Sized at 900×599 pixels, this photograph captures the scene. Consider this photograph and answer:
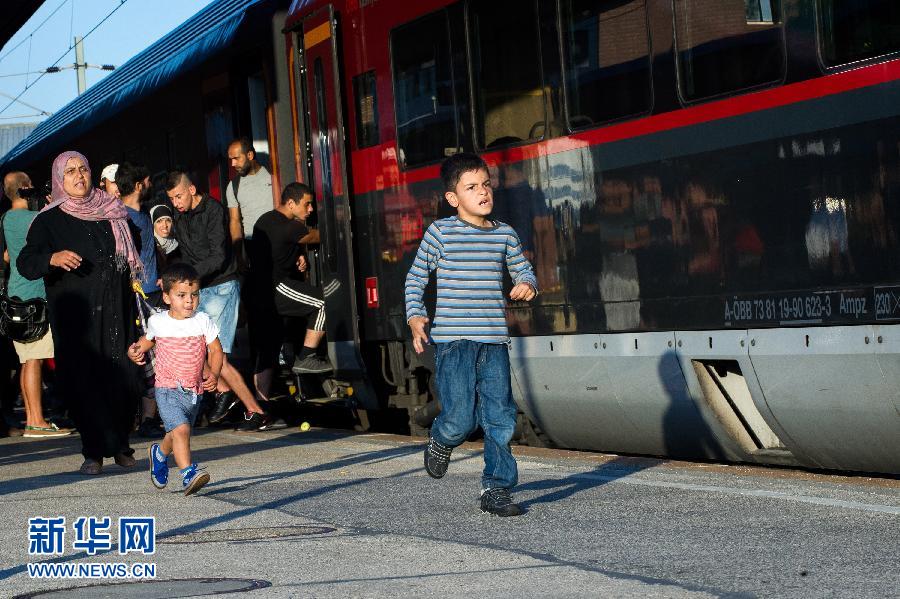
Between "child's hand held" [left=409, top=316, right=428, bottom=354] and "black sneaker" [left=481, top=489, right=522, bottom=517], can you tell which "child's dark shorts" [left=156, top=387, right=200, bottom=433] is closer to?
"child's hand held" [left=409, top=316, right=428, bottom=354]

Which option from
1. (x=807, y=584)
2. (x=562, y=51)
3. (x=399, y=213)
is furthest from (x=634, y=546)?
(x=399, y=213)

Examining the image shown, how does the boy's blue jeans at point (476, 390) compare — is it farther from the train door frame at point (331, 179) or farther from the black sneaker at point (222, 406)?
the black sneaker at point (222, 406)

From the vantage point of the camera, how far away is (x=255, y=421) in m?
12.4

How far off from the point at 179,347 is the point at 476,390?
6.18 feet

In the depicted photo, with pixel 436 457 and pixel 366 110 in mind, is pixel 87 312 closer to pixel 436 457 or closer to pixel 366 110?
pixel 366 110

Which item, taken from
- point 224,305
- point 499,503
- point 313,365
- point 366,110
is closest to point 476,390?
point 499,503

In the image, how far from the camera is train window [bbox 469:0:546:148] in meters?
8.96

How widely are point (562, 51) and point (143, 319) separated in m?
2.88

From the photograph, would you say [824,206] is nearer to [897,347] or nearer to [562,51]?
[897,347]

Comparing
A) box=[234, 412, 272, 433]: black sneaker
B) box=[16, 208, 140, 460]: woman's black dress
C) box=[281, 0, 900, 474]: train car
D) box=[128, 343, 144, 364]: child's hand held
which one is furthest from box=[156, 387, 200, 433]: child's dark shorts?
box=[234, 412, 272, 433]: black sneaker

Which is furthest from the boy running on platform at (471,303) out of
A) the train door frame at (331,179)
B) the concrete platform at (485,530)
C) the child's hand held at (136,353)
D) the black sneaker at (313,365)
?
the black sneaker at (313,365)

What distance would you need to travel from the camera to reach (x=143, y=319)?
948 cm

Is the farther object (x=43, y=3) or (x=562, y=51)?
(x=43, y=3)

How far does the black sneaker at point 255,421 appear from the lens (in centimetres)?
1230
